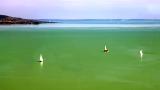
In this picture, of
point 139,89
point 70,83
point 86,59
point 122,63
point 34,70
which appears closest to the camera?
point 139,89

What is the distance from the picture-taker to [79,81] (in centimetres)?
1427

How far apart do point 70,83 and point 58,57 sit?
719 cm

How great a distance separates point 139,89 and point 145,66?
4659 mm

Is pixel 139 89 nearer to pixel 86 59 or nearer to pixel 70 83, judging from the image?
pixel 70 83

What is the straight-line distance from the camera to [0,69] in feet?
55.4

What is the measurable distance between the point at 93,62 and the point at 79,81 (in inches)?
185

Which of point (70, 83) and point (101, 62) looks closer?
point (70, 83)

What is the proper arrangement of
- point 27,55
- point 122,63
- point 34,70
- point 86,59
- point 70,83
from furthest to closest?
1. point 27,55
2. point 86,59
3. point 122,63
4. point 34,70
5. point 70,83

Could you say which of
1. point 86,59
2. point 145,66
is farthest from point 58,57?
point 145,66

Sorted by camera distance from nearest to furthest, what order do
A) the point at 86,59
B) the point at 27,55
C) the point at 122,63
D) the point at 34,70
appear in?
1. the point at 34,70
2. the point at 122,63
3. the point at 86,59
4. the point at 27,55

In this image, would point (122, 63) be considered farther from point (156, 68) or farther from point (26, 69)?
point (26, 69)

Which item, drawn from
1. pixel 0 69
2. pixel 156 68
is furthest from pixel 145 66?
pixel 0 69

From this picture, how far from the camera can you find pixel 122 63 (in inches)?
731

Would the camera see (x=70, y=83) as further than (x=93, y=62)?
No
